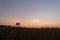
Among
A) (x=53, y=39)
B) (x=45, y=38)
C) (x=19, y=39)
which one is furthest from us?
(x=19, y=39)

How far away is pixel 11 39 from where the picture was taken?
1017 inches

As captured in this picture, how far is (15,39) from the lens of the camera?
25359mm

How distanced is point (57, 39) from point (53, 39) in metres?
0.57

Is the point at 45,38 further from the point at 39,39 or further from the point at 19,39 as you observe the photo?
the point at 19,39

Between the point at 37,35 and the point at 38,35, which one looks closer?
the point at 38,35

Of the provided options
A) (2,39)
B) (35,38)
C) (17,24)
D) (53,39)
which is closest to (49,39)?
(53,39)

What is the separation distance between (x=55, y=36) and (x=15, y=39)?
22.8 feet

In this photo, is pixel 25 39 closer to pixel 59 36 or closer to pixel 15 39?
pixel 15 39

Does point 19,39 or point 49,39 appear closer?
point 49,39

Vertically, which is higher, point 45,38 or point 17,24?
point 17,24

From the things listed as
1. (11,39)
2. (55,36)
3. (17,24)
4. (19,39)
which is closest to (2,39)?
(11,39)

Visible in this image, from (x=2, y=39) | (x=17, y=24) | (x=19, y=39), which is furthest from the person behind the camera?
(x=17, y=24)

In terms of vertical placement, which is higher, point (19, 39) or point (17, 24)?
point (17, 24)

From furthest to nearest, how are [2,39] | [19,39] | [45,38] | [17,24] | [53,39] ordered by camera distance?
[17,24]
[2,39]
[19,39]
[45,38]
[53,39]
